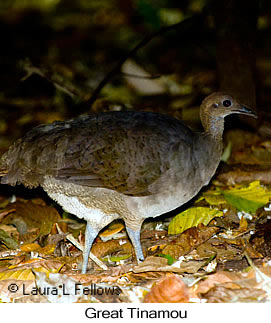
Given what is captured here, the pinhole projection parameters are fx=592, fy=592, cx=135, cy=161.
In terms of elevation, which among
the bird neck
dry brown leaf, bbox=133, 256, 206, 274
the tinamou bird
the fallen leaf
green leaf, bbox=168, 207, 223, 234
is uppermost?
the bird neck

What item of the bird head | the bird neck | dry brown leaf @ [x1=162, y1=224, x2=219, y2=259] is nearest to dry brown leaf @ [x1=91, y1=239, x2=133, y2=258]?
dry brown leaf @ [x1=162, y1=224, x2=219, y2=259]

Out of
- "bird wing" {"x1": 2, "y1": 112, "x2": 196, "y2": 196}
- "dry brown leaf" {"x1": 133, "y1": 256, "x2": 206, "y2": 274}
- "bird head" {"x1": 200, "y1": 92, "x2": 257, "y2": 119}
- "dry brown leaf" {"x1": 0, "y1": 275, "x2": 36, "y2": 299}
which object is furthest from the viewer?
"bird head" {"x1": 200, "y1": 92, "x2": 257, "y2": 119}

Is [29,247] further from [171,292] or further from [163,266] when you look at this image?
[171,292]

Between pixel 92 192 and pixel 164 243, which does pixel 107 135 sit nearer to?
pixel 92 192

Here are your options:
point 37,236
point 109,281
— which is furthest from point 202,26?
point 109,281

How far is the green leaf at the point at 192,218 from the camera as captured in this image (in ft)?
17.9

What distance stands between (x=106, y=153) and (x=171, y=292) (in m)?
1.37

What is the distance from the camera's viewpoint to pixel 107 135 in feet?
16.3

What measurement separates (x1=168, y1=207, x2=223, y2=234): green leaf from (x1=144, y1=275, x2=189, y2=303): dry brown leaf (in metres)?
1.42

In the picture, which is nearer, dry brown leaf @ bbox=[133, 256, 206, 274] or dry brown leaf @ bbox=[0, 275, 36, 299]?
dry brown leaf @ bbox=[0, 275, 36, 299]

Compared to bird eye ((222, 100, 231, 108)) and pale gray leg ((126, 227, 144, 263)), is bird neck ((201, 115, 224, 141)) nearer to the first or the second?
bird eye ((222, 100, 231, 108))

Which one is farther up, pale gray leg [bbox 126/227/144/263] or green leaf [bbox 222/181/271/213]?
green leaf [bbox 222/181/271/213]

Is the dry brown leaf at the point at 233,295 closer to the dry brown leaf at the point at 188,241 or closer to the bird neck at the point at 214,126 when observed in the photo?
the dry brown leaf at the point at 188,241

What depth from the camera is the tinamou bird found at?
4883 mm
